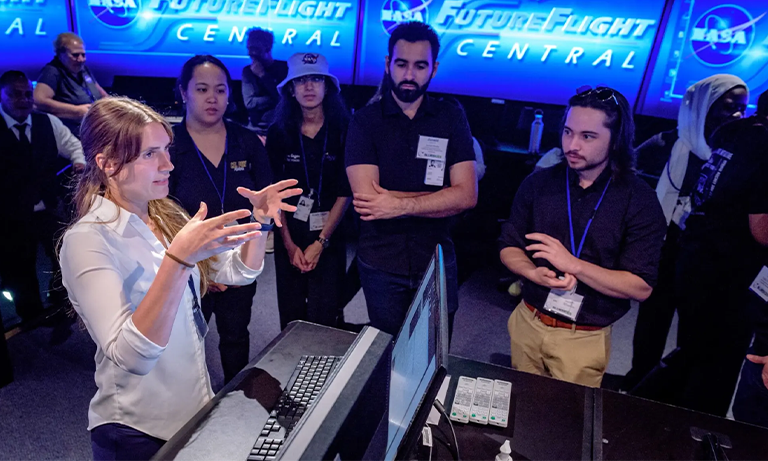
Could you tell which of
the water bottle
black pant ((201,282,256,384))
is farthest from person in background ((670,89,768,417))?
the water bottle

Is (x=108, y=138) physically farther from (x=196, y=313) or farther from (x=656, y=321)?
(x=656, y=321)

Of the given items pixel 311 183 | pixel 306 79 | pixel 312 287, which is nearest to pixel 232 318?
pixel 312 287

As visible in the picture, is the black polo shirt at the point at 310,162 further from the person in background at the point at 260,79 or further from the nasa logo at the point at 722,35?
the nasa logo at the point at 722,35

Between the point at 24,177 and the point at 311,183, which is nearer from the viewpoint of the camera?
the point at 311,183

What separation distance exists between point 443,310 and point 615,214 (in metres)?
0.92

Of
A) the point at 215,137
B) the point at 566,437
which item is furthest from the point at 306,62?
the point at 566,437

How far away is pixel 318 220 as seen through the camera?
2547 millimetres

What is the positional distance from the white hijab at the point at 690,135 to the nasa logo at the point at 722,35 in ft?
6.77

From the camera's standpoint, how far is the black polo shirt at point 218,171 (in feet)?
6.42

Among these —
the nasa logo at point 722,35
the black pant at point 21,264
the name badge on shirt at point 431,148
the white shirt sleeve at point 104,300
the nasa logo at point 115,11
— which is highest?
the nasa logo at point 722,35

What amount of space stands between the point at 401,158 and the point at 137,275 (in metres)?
1.11

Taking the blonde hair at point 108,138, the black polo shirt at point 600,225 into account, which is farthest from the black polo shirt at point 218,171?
the black polo shirt at point 600,225

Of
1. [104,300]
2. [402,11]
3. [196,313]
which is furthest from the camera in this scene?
[402,11]

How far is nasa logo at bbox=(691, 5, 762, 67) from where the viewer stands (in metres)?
4.29
